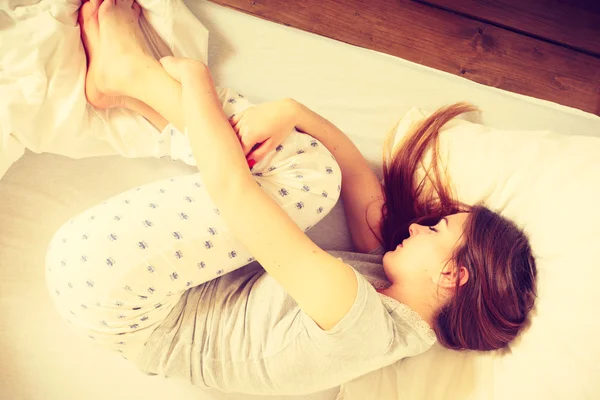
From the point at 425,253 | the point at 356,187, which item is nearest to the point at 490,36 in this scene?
the point at 356,187

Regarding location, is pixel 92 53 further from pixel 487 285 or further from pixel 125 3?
pixel 487 285

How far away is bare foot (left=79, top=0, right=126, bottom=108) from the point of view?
79 cm

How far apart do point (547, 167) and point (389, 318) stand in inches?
15.4

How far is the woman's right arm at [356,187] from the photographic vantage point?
33.5 inches

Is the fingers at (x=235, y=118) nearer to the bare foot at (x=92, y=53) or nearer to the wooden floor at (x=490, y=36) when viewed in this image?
the bare foot at (x=92, y=53)

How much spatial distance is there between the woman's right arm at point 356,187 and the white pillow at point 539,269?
106 millimetres

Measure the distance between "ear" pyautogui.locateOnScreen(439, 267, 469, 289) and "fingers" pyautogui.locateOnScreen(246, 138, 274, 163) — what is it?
13.5 inches

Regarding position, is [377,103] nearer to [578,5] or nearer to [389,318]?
[389,318]

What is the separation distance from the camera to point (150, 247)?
699 millimetres

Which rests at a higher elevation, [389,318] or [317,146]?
[317,146]

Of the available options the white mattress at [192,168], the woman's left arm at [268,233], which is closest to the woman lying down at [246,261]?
the woman's left arm at [268,233]

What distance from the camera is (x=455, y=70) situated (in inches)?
41.5

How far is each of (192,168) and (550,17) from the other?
92cm

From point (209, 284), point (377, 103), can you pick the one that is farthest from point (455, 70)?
point (209, 284)
